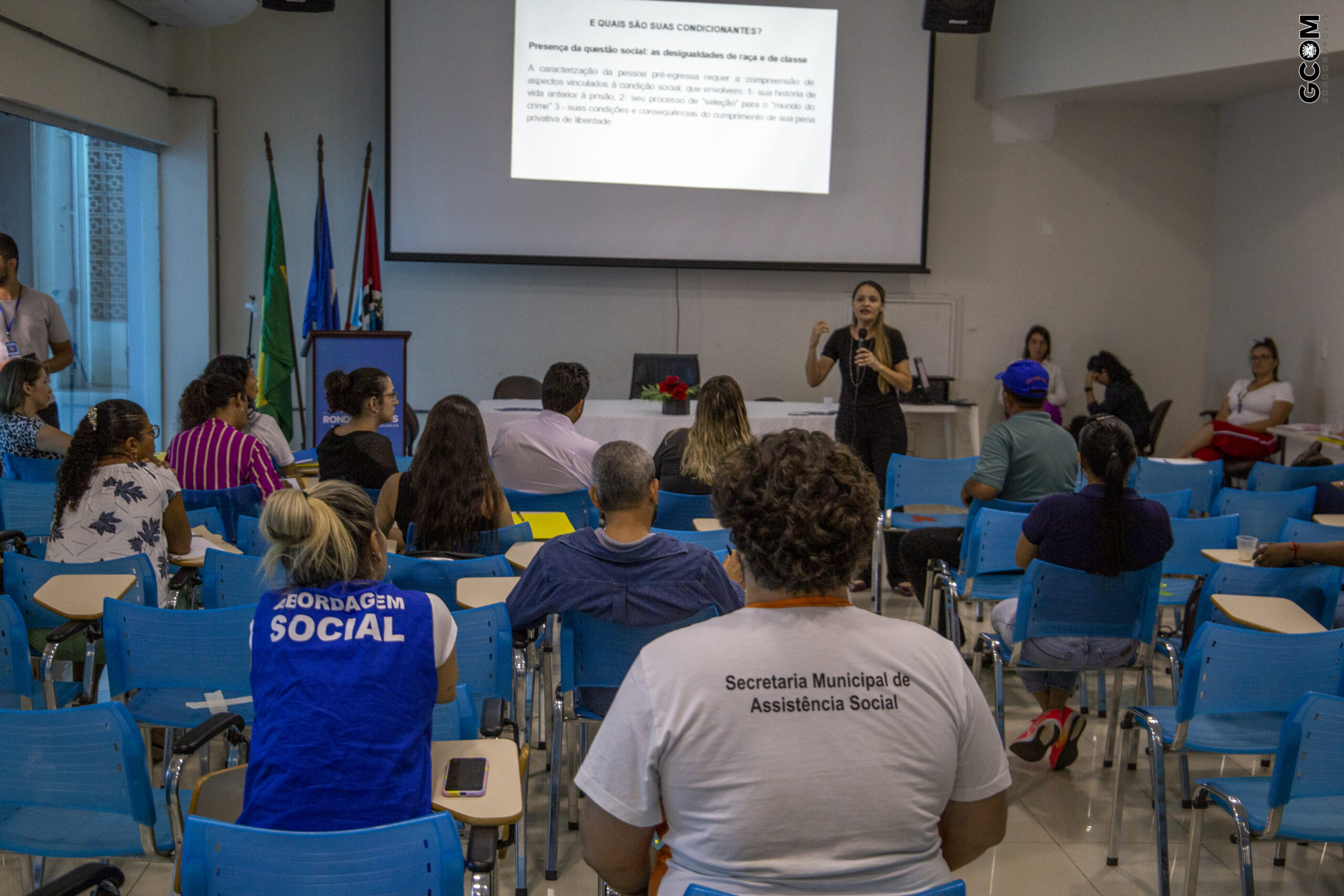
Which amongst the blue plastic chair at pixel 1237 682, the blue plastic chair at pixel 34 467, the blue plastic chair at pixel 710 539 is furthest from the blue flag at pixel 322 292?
the blue plastic chair at pixel 1237 682

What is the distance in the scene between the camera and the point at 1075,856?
3041 mm

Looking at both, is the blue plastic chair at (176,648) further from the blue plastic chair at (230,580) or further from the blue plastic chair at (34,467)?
the blue plastic chair at (34,467)

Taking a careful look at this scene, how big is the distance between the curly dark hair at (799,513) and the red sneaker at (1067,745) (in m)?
2.38

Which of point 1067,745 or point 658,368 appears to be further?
point 658,368

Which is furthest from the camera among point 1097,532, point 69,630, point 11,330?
point 11,330

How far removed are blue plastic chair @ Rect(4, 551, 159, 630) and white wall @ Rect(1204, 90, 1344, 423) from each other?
7410mm

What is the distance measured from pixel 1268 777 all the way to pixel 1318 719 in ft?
1.24

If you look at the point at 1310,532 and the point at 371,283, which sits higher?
the point at 371,283

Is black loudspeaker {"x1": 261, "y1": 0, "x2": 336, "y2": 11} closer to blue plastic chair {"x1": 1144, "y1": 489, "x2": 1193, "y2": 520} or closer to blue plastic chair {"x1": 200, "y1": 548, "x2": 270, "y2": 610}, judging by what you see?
blue plastic chair {"x1": 200, "y1": 548, "x2": 270, "y2": 610}

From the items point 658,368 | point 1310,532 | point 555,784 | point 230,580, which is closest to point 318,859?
point 555,784

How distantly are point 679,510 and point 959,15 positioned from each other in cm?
465

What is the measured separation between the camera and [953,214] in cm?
887

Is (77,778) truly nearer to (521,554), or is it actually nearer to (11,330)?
(521,554)

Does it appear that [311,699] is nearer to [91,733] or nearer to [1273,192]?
[91,733]
